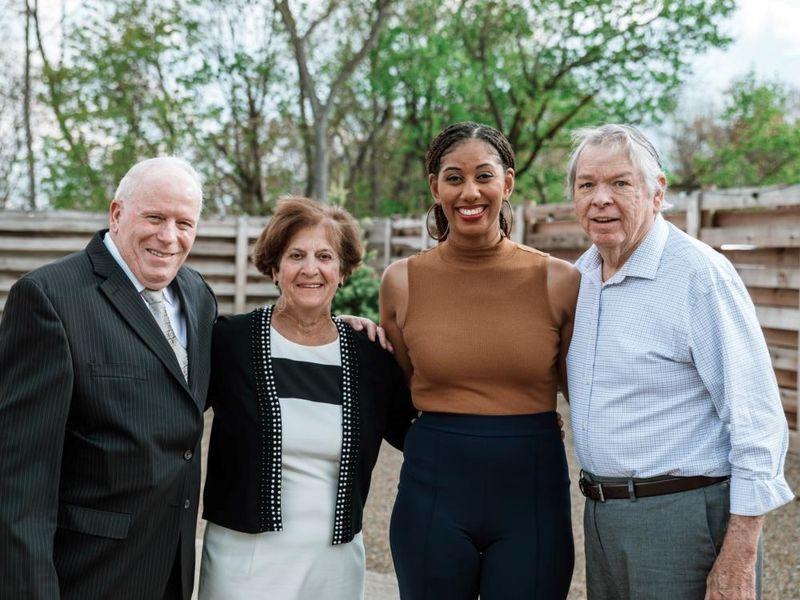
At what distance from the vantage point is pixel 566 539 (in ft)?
7.33

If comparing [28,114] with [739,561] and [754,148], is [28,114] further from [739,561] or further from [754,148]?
[739,561]

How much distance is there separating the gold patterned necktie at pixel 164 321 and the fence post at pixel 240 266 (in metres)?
8.36

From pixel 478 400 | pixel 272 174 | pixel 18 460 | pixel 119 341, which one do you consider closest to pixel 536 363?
pixel 478 400

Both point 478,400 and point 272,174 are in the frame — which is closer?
point 478,400

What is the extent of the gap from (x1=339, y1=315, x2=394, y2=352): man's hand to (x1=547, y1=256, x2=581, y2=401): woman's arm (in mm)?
559

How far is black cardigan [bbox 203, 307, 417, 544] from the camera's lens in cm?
230

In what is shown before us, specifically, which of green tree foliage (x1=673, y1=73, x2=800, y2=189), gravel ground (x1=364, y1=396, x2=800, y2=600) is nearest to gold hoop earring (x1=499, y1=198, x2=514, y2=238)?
gravel ground (x1=364, y1=396, x2=800, y2=600)

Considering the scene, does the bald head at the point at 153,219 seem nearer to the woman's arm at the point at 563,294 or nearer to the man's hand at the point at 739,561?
the woman's arm at the point at 563,294

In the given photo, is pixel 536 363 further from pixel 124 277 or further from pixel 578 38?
pixel 578 38

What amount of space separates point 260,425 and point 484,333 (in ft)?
2.34

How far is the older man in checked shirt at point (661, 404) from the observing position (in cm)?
191

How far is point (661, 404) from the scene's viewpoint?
79.4 inches

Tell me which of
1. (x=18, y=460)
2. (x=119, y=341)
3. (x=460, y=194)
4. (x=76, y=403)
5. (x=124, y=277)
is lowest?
(x=18, y=460)

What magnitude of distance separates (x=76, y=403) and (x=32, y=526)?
294mm
